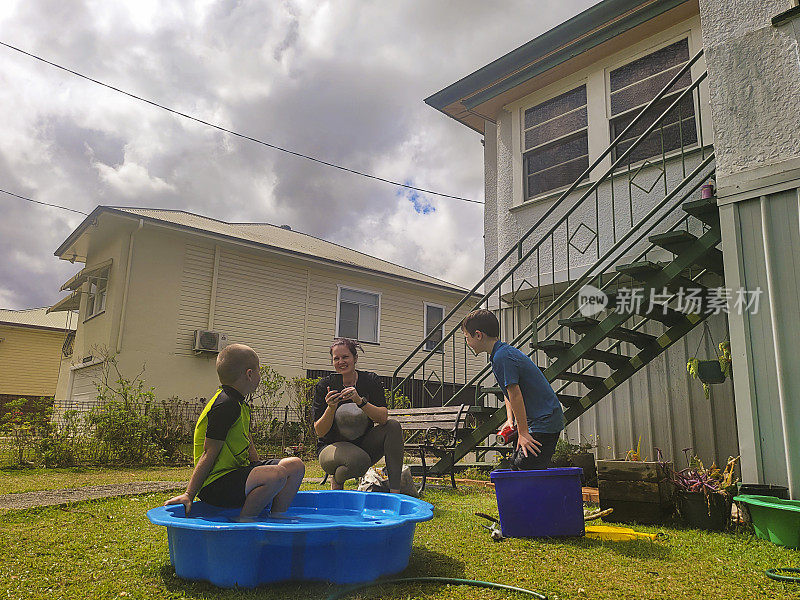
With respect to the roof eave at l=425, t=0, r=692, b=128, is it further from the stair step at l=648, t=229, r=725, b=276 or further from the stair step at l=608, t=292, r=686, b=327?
the stair step at l=608, t=292, r=686, b=327

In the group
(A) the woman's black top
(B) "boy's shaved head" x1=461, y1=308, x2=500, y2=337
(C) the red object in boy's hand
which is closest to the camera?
(C) the red object in boy's hand

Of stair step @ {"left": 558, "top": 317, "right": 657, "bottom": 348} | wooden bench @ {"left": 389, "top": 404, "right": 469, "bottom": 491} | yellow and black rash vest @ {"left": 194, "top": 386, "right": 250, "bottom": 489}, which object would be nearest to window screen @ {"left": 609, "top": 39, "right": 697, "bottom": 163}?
stair step @ {"left": 558, "top": 317, "right": 657, "bottom": 348}

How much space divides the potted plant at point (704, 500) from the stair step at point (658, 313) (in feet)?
6.23

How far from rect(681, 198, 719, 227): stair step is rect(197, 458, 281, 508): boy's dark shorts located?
15.2 ft

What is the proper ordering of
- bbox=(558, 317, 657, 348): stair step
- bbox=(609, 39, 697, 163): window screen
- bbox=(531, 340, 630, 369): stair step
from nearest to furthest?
1. bbox=(558, 317, 657, 348): stair step
2. bbox=(531, 340, 630, 369): stair step
3. bbox=(609, 39, 697, 163): window screen

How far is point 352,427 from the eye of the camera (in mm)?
4977

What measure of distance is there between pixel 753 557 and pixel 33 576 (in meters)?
3.81

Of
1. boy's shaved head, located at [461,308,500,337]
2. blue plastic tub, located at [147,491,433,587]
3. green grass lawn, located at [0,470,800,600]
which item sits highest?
boy's shaved head, located at [461,308,500,337]

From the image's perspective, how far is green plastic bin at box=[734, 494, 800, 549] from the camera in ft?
12.0

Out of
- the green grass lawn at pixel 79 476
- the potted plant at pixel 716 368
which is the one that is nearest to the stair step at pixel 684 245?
the potted plant at pixel 716 368

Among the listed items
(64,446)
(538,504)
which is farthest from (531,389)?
(64,446)

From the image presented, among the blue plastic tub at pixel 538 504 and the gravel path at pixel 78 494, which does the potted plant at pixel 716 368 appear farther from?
the gravel path at pixel 78 494

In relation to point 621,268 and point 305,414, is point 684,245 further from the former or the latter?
point 305,414

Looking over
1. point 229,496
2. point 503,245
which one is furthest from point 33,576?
point 503,245
